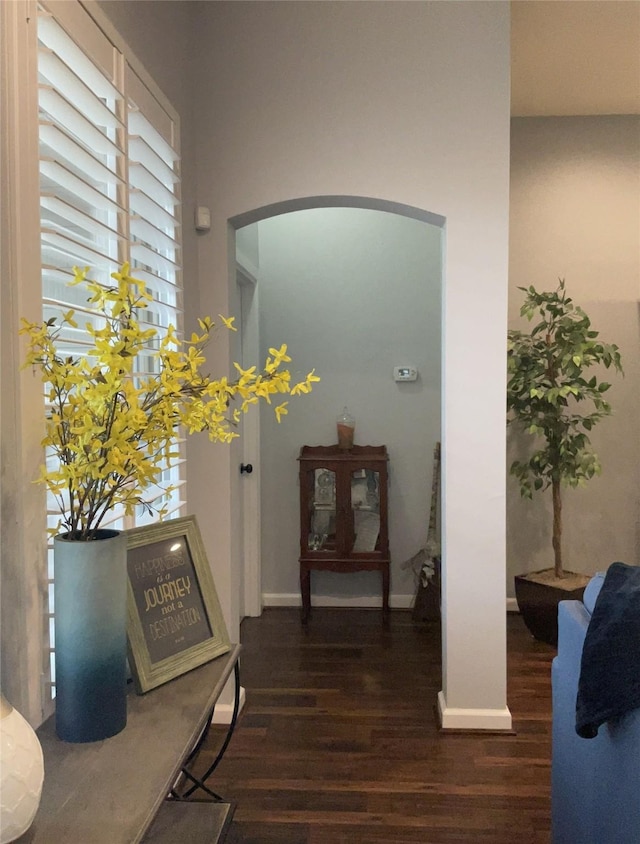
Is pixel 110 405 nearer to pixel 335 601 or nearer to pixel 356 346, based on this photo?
pixel 356 346

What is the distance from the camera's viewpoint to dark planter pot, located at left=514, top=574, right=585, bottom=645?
3.78m

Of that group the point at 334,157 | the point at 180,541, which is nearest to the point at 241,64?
the point at 334,157

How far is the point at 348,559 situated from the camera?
4.21 metres

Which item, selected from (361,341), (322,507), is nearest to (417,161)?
(361,341)

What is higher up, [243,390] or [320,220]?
[320,220]

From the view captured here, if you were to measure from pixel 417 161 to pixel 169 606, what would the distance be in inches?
81.1

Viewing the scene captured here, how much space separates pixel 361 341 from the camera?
14.6 feet

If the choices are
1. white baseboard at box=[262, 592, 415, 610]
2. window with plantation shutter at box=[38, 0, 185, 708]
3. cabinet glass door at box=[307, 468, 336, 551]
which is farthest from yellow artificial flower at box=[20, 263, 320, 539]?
white baseboard at box=[262, 592, 415, 610]

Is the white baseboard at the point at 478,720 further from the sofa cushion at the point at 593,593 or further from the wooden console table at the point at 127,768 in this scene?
the wooden console table at the point at 127,768

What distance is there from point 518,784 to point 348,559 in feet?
6.08

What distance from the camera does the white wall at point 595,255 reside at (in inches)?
169

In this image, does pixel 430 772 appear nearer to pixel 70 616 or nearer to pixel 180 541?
pixel 180 541

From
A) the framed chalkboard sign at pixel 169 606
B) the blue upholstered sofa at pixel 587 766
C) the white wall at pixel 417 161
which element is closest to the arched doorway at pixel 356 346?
the white wall at pixel 417 161

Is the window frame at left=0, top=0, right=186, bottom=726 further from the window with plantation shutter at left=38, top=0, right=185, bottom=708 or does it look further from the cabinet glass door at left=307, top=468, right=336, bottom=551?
the cabinet glass door at left=307, top=468, right=336, bottom=551
